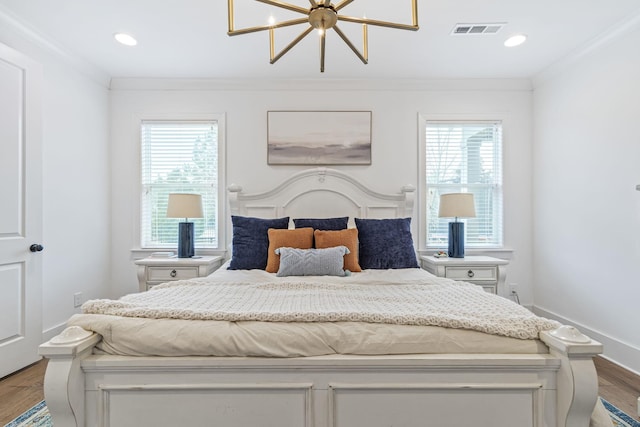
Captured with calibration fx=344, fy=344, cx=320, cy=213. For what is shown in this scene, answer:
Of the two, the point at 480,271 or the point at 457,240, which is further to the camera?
the point at 457,240

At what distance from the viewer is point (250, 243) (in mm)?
2859

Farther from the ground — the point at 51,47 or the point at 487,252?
the point at 51,47

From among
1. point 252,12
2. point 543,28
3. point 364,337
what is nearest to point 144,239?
point 252,12

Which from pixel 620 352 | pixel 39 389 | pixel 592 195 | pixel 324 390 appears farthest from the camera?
pixel 592 195

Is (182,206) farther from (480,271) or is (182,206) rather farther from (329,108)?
(480,271)

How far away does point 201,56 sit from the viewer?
10.0 feet

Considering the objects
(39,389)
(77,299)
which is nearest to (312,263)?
(39,389)

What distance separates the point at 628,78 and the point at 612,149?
0.51 meters

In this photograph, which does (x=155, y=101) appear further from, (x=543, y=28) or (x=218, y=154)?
(x=543, y=28)

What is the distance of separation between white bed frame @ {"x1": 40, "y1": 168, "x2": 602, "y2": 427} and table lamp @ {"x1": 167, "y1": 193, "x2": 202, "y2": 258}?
188 cm

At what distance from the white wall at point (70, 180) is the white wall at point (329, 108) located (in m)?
0.15

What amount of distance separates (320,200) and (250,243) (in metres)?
0.94

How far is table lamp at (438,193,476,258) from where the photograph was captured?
3156mm

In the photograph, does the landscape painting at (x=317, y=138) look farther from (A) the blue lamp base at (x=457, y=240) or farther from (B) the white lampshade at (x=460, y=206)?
(A) the blue lamp base at (x=457, y=240)
